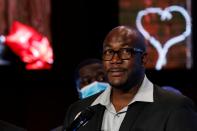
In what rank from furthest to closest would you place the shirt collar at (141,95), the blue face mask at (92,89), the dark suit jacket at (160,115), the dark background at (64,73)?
the dark background at (64,73) < the blue face mask at (92,89) < the shirt collar at (141,95) < the dark suit jacket at (160,115)

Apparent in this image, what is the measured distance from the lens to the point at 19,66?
5336 millimetres

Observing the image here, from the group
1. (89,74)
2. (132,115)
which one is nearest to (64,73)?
(89,74)

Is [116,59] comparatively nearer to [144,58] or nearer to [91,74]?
[144,58]

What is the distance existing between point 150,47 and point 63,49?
2.70ft

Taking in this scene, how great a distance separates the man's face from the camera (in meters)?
3.49

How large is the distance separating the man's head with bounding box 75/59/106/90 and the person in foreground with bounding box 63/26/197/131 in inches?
44.4

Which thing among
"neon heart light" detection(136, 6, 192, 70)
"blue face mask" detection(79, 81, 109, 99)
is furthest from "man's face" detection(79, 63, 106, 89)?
"neon heart light" detection(136, 6, 192, 70)

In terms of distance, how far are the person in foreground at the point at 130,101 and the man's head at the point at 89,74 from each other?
113 centimetres

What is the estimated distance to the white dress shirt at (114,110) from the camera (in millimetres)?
2193

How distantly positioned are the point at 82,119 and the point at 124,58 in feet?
0.93

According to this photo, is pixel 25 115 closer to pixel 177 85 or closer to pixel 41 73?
pixel 41 73

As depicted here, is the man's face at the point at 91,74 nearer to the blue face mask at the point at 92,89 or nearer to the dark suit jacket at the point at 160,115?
the blue face mask at the point at 92,89

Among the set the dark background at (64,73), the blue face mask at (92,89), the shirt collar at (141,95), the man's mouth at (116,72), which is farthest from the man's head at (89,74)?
the dark background at (64,73)

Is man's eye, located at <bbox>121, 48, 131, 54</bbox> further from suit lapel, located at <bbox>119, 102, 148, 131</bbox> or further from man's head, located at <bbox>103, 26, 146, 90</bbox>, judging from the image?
suit lapel, located at <bbox>119, 102, 148, 131</bbox>
